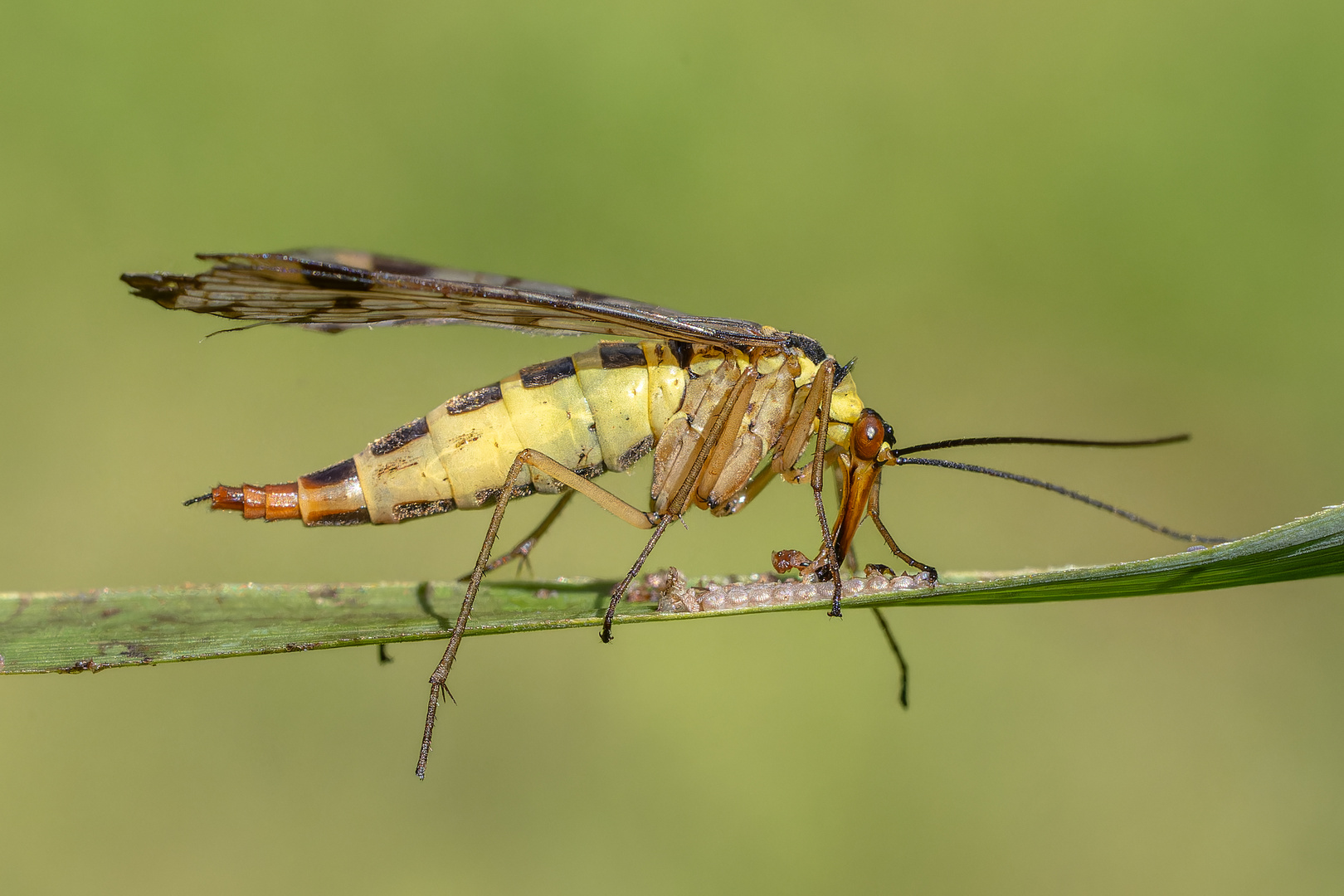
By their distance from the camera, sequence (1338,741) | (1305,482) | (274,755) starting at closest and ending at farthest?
(274,755)
(1338,741)
(1305,482)

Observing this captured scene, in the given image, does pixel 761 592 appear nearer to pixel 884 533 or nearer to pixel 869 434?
pixel 884 533

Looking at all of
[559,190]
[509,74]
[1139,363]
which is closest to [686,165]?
[559,190]

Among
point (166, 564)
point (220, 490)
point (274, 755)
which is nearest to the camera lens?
point (220, 490)

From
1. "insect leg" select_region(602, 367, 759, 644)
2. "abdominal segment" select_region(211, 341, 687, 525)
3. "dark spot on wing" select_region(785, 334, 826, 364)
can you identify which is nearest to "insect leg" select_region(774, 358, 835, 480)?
"dark spot on wing" select_region(785, 334, 826, 364)

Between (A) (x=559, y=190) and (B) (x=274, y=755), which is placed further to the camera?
(A) (x=559, y=190)

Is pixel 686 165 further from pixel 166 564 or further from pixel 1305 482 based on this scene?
pixel 1305 482

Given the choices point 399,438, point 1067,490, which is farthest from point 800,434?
point 399,438

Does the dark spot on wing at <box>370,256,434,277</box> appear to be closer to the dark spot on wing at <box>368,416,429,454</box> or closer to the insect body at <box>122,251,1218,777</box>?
the insect body at <box>122,251,1218,777</box>
